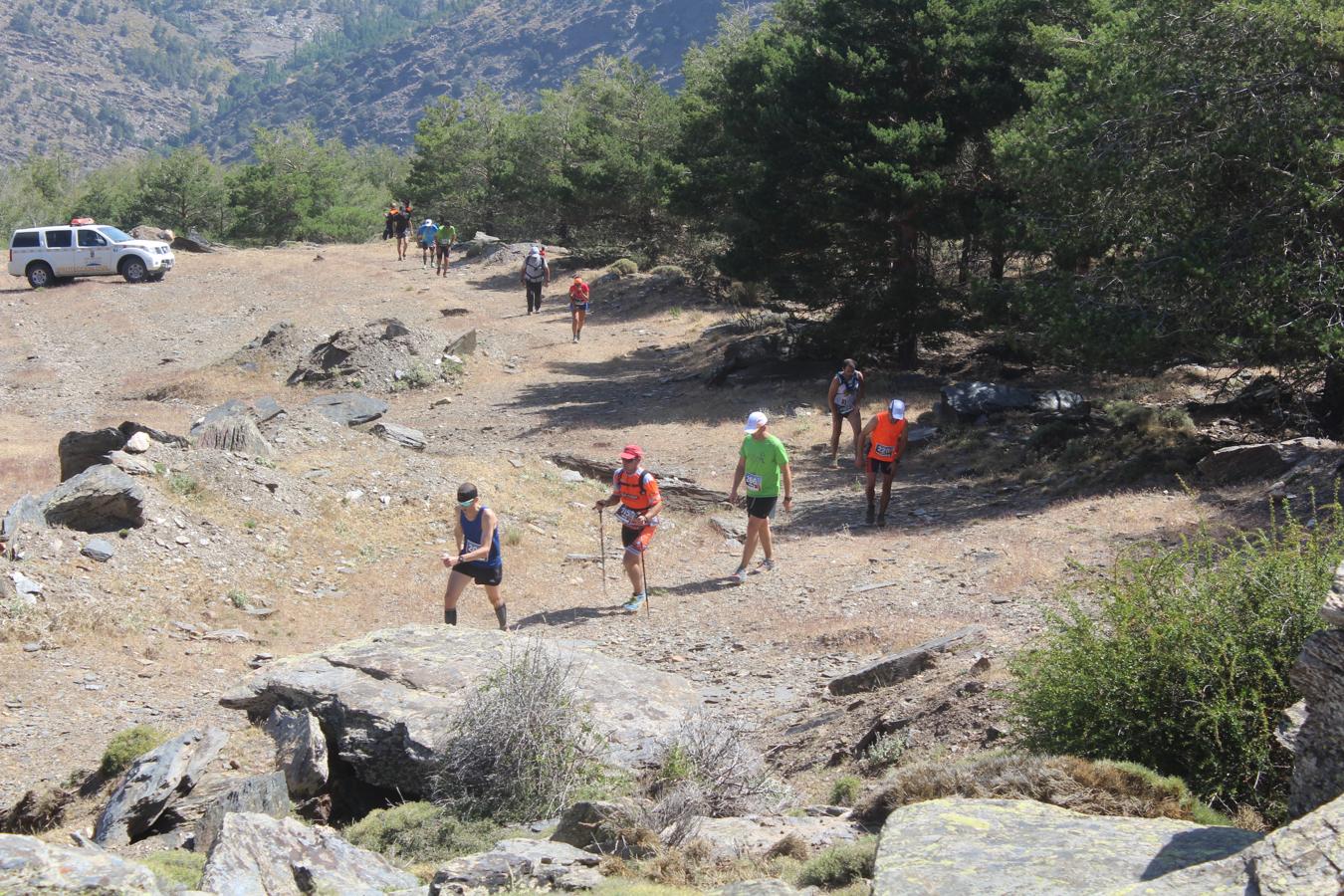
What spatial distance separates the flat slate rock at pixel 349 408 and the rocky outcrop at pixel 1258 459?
12694mm

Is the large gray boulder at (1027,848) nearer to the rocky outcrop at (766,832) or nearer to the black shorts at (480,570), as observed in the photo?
the rocky outcrop at (766,832)

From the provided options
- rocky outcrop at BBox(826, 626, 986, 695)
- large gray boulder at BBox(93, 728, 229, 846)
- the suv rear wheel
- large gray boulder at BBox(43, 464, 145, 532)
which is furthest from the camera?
the suv rear wheel

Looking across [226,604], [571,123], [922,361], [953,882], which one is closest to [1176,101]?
[922,361]

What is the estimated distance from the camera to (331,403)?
2050 cm

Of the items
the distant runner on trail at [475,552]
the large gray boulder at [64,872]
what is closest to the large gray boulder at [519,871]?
the large gray boulder at [64,872]

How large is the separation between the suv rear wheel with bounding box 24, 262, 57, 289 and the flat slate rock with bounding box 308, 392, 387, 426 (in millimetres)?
21724

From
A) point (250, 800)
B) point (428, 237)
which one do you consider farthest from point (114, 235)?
point (250, 800)

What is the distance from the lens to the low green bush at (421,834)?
6.32 meters

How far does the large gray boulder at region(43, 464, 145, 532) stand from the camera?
12148 millimetres

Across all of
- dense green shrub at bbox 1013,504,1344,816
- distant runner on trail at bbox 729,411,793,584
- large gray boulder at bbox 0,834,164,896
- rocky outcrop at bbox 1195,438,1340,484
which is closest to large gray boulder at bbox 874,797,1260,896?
dense green shrub at bbox 1013,504,1344,816

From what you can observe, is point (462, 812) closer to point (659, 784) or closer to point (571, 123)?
point (659, 784)

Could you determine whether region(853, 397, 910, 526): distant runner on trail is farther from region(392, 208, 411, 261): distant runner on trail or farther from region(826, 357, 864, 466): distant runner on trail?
region(392, 208, 411, 261): distant runner on trail

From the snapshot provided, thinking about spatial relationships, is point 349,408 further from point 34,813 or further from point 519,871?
point 519,871

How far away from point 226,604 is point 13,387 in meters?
18.1
